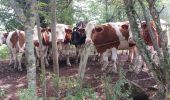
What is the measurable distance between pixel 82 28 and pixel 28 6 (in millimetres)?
6187

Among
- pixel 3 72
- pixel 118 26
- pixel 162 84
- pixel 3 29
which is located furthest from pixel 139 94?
pixel 3 29

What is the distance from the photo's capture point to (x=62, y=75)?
11.6 m

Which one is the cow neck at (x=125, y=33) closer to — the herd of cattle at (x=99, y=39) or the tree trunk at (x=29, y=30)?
the herd of cattle at (x=99, y=39)

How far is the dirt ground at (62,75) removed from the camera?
9.38 m

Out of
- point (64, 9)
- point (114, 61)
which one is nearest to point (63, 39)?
point (114, 61)

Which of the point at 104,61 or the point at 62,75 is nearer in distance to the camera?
the point at 104,61

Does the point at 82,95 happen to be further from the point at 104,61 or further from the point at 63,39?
the point at 63,39

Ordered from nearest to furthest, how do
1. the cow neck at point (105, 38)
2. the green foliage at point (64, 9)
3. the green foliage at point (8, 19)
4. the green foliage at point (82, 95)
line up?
the green foliage at point (82, 95)
the green foliage at point (64, 9)
the cow neck at point (105, 38)
the green foliage at point (8, 19)

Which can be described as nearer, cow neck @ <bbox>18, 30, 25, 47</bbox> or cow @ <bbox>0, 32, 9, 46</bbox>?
cow neck @ <bbox>18, 30, 25, 47</bbox>

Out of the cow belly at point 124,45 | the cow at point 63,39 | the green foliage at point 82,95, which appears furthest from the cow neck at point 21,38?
the green foliage at point 82,95

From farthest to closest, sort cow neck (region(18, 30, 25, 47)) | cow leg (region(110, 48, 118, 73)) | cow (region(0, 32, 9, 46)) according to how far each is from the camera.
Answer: cow (region(0, 32, 9, 46)) < cow neck (region(18, 30, 25, 47)) < cow leg (region(110, 48, 118, 73))

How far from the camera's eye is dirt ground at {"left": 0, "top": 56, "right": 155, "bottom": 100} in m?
9.38

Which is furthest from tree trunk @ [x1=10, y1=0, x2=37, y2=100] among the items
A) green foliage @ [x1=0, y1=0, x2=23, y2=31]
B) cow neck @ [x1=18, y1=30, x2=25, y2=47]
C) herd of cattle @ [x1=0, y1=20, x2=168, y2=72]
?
green foliage @ [x1=0, y1=0, x2=23, y2=31]

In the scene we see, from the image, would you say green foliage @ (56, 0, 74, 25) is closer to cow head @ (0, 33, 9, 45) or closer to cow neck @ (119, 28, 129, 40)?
cow neck @ (119, 28, 129, 40)
